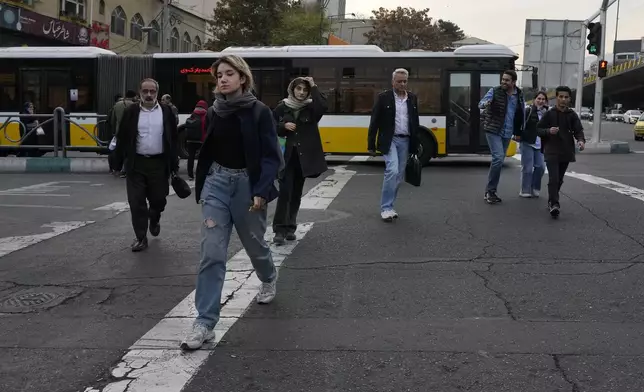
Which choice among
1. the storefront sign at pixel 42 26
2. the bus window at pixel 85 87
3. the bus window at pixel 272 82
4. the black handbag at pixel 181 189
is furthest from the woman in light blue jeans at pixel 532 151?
the storefront sign at pixel 42 26

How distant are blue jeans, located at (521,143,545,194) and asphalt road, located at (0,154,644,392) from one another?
178 centimetres

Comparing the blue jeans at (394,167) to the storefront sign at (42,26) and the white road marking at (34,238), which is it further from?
the storefront sign at (42,26)

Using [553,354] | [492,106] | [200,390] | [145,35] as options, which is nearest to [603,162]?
[492,106]

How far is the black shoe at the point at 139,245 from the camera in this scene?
6.98 metres

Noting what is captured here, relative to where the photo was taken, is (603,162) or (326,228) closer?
(326,228)

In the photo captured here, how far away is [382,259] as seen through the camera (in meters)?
6.44

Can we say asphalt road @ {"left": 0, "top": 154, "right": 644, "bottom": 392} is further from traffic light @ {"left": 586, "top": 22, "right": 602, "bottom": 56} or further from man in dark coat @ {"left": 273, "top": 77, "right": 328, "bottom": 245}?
traffic light @ {"left": 586, "top": 22, "right": 602, "bottom": 56}

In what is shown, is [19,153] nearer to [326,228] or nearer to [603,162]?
[326,228]

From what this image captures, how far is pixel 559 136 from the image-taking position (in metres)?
8.85

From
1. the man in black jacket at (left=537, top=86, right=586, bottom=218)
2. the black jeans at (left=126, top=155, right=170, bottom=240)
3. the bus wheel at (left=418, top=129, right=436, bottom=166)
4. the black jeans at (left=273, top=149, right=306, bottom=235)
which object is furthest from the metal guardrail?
the man in black jacket at (left=537, top=86, right=586, bottom=218)

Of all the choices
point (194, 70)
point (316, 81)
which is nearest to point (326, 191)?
point (316, 81)

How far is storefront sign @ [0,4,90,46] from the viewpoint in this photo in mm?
26859

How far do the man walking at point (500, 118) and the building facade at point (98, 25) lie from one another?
69.5 feet

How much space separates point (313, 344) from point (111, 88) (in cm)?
1567
